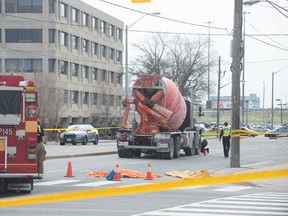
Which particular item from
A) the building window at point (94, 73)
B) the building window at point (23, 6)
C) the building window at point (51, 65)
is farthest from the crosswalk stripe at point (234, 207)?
the building window at point (94, 73)

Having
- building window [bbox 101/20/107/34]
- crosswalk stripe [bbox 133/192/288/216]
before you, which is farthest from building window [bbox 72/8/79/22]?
crosswalk stripe [bbox 133/192/288/216]

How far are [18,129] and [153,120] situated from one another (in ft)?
A: 51.9

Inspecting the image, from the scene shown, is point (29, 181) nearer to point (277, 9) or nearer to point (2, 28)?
point (277, 9)

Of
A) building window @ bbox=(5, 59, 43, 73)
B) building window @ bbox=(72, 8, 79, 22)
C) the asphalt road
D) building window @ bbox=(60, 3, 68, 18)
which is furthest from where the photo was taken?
building window @ bbox=(72, 8, 79, 22)

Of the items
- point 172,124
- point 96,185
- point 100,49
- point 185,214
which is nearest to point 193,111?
point 172,124

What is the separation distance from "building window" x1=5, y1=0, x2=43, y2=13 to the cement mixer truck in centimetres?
4200

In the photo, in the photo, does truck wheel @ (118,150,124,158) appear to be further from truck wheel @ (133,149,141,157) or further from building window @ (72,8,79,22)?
building window @ (72,8,79,22)

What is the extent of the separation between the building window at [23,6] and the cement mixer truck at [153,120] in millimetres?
41998

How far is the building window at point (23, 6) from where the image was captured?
71438mm

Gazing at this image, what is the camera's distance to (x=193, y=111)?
35500mm

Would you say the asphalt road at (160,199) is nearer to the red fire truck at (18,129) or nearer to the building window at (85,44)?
the red fire truck at (18,129)

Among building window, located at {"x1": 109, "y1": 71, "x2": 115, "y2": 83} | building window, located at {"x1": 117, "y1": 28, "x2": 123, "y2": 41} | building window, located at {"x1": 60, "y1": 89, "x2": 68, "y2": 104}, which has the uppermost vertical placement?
building window, located at {"x1": 117, "y1": 28, "x2": 123, "y2": 41}

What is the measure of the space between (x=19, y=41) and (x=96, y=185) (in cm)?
5563

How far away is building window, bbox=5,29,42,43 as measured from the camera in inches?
2830
